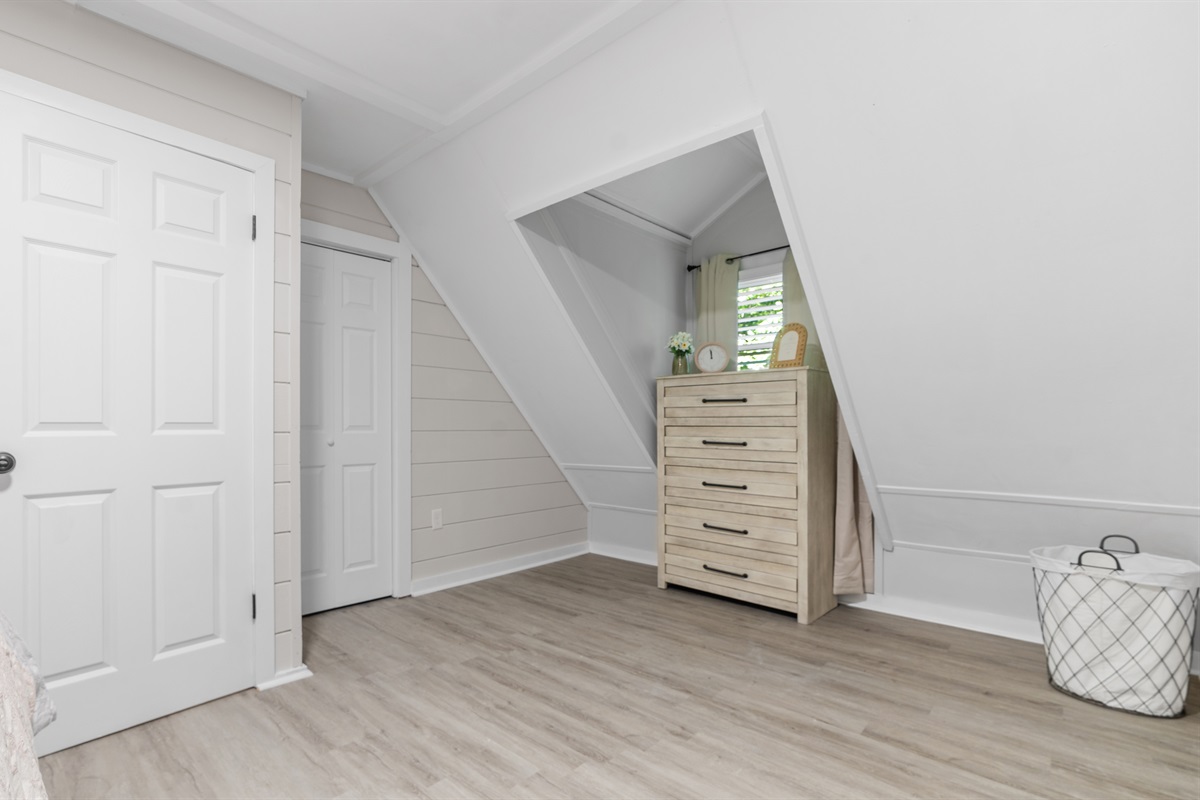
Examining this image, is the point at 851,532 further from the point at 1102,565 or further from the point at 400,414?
the point at 400,414

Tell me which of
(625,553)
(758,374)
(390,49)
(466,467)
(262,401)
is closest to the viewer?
(390,49)

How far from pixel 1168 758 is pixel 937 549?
120cm

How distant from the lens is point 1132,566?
235cm

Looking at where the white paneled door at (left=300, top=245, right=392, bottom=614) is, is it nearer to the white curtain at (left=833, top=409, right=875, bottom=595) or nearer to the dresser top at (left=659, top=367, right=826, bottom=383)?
the dresser top at (left=659, top=367, right=826, bottom=383)

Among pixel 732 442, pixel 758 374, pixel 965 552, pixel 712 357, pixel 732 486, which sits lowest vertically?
pixel 965 552

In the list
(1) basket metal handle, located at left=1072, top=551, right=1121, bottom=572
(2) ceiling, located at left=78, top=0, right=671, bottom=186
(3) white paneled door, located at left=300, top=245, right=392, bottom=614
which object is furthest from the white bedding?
(1) basket metal handle, located at left=1072, top=551, right=1121, bottom=572

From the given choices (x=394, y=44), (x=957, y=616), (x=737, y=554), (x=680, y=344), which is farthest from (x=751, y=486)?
(x=394, y=44)

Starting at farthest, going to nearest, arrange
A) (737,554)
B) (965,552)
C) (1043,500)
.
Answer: (737,554), (965,552), (1043,500)

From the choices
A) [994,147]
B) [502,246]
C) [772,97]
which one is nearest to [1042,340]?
[994,147]

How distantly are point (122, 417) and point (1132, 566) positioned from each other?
11.6ft

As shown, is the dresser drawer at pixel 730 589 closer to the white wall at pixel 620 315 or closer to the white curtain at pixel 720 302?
the white wall at pixel 620 315

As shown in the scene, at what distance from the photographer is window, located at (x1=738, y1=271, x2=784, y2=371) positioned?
12.2 ft

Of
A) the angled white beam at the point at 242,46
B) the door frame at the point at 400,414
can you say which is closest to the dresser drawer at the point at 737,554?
the door frame at the point at 400,414

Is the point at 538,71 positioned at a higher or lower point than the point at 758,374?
higher
